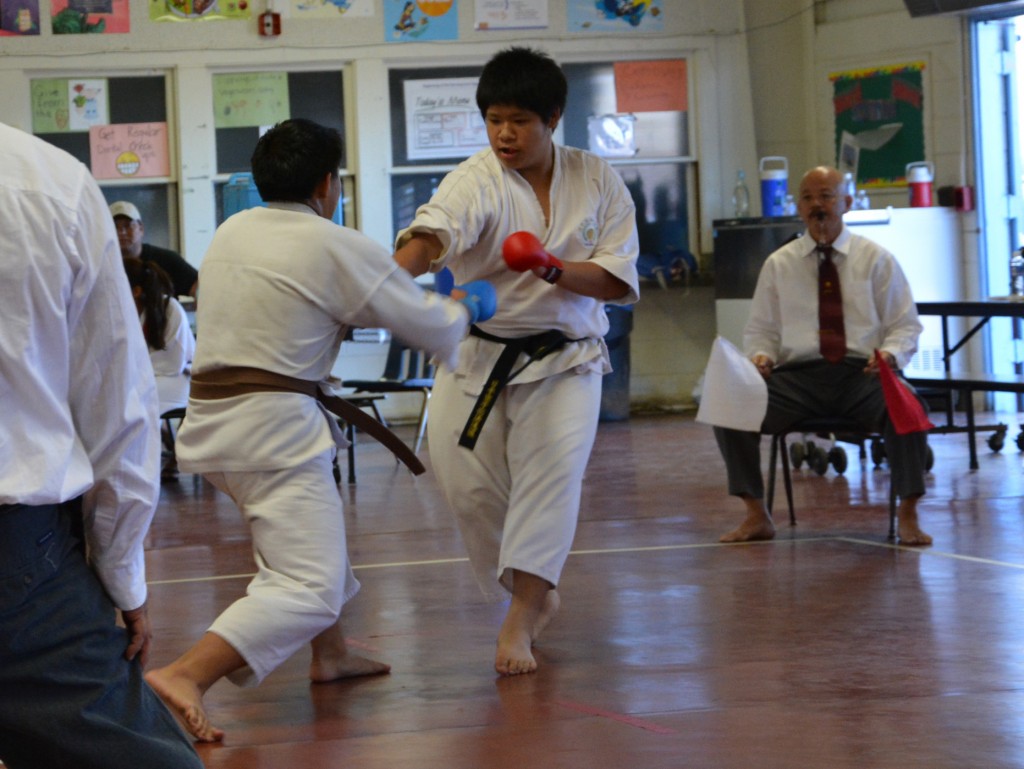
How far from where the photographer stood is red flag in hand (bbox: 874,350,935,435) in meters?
5.11

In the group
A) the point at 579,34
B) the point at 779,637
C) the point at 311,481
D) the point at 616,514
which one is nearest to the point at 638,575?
the point at 779,637

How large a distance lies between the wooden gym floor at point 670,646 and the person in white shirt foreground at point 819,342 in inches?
10.3

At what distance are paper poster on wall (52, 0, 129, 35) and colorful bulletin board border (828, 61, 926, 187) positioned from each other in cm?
464

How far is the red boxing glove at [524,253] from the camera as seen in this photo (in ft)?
11.1

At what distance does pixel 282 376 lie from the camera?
10.3ft

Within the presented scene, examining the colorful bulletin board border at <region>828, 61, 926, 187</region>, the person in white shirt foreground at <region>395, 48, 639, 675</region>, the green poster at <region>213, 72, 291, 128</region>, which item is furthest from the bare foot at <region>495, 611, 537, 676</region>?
the green poster at <region>213, 72, 291, 128</region>

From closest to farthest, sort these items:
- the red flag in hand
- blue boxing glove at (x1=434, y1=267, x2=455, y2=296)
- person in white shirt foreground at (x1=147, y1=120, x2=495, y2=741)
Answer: person in white shirt foreground at (x1=147, y1=120, x2=495, y2=741) < blue boxing glove at (x1=434, y1=267, x2=455, y2=296) < the red flag in hand

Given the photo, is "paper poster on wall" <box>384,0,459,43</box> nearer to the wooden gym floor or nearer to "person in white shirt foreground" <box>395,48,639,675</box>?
the wooden gym floor

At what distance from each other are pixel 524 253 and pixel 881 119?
7135 mm

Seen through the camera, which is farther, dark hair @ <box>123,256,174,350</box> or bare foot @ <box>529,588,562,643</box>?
dark hair @ <box>123,256,174,350</box>

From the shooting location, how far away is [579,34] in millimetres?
10383

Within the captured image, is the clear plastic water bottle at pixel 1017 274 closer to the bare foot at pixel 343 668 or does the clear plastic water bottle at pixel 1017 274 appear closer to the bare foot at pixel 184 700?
the bare foot at pixel 343 668

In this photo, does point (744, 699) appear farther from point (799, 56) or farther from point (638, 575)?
point (799, 56)

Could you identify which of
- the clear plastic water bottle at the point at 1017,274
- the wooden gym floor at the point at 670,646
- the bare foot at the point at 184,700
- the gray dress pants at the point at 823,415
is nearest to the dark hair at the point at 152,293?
the wooden gym floor at the point at 670,646
